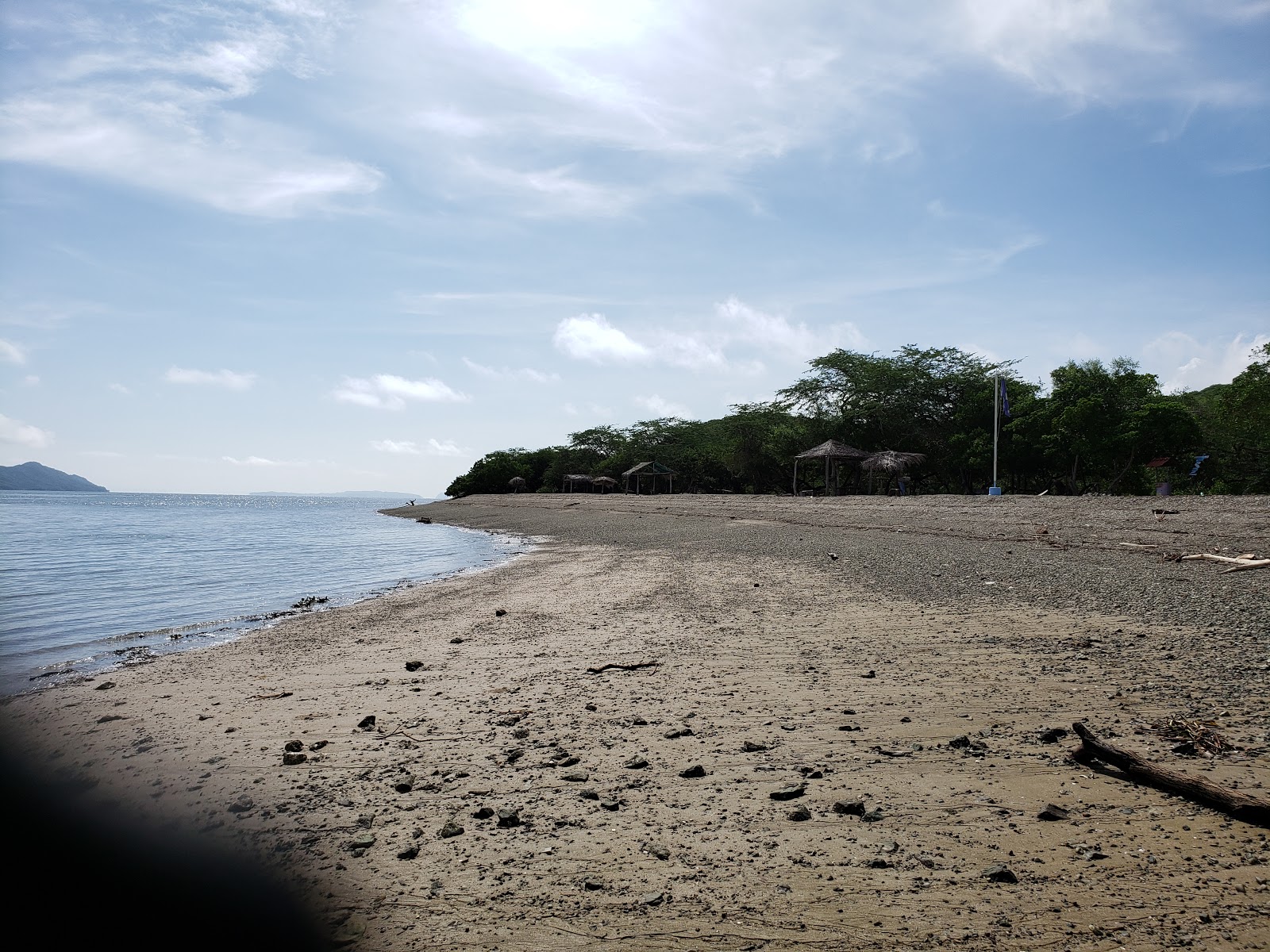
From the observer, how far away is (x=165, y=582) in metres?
13.7

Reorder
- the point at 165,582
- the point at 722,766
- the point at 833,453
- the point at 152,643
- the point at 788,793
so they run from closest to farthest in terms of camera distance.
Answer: the point at 788,793, the point at 722,766, the point at 152,643, the point at 165,582, the point at 833,453

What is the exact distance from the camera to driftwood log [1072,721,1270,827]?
2.75 m

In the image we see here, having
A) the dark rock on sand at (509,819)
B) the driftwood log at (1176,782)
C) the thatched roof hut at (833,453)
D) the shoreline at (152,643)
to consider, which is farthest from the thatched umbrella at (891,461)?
the dark rock on sand at (509,819)

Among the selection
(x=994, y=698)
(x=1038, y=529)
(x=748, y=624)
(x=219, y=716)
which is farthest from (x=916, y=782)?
(x=1038, y=529)

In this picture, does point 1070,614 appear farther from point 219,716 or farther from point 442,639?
point 219,716

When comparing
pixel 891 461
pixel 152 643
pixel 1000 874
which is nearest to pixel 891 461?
pixel 891 461

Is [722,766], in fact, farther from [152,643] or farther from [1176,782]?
[152,643]

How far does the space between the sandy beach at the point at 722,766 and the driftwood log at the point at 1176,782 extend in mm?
61

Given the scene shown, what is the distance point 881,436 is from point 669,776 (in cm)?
4030

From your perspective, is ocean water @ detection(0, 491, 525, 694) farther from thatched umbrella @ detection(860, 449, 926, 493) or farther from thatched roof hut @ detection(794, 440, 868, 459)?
thatched umbrella @ detection(860, 449, 926, 493)

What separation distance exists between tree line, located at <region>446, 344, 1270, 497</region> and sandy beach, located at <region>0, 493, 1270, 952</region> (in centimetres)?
2787

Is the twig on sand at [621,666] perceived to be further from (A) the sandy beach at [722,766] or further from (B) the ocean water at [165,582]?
(B) the ocean water at [165,582]

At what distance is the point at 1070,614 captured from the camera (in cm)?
702

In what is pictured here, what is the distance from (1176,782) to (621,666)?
359 cm
